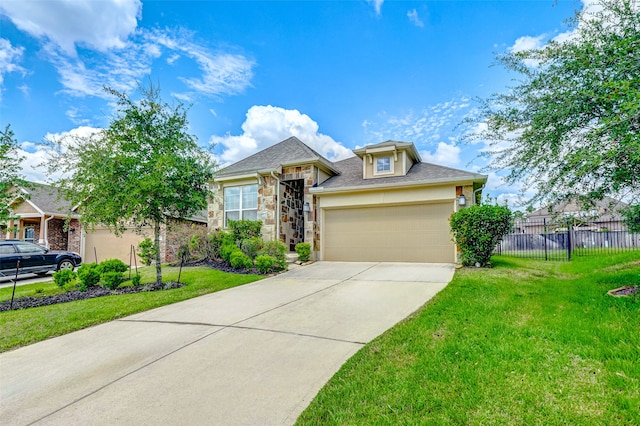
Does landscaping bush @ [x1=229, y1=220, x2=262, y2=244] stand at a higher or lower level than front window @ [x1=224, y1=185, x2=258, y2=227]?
lower

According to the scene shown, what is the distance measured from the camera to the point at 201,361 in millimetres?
3533

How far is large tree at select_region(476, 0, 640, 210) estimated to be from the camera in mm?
4262

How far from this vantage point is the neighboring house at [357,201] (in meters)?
10.9

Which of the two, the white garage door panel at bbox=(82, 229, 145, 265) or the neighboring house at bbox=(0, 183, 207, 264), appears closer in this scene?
the white garage door panel at bbox=(82, 229, 145, 265)

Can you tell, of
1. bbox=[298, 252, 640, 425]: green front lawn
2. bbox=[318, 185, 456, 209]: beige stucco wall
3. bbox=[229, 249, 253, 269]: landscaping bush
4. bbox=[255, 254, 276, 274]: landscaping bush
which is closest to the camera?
bbox=[298, 252, 640, 425]: green front lawn

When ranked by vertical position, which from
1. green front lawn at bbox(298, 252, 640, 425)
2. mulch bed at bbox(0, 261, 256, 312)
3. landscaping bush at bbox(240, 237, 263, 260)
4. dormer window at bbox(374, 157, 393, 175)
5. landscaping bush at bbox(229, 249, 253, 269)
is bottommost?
mulch bed at bbox(0, 261, 256, 312)

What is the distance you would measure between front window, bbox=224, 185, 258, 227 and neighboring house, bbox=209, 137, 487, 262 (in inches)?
1.6

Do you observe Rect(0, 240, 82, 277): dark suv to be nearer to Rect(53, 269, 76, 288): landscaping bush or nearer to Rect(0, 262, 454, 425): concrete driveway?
Rect(53, 269, 76, 288): landscaping bush

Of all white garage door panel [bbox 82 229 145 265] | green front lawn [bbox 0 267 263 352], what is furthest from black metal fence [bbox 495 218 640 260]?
white garage door panel [bbox 82 229 145 265]

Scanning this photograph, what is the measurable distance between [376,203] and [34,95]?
39.3 ft

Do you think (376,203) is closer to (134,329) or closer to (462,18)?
(462,18)

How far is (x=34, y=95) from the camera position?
10.2m

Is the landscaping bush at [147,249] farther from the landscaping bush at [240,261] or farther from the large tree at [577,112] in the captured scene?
the large tree at [577,112]

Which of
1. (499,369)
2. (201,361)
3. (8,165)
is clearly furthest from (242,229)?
(499,369)
